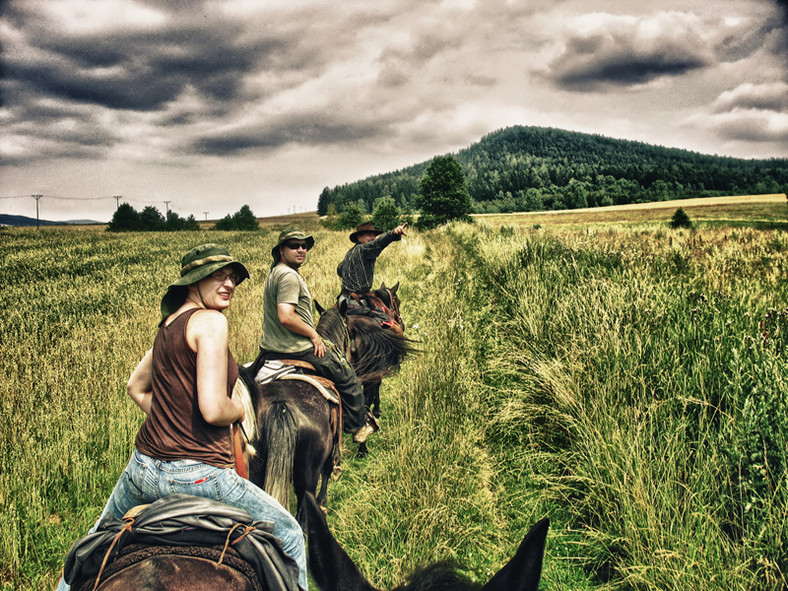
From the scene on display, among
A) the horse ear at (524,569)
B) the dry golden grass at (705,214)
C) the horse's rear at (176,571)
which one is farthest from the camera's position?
the dry golden grass at (705,214)

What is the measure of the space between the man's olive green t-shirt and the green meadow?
142 centimetres

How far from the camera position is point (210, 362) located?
1800 mm

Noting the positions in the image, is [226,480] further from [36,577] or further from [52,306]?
[52,306]

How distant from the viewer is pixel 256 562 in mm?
1594

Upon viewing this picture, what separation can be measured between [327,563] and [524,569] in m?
0.69

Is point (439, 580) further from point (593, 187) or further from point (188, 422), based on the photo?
point (593, 187)

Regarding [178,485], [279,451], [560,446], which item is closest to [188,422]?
[178,485]

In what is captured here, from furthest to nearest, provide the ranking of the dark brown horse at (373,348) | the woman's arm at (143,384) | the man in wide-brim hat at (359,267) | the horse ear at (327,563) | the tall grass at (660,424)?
the man in wide-brim hat at (359,267) < the dark brown horse at (373,348) < the tall grass at (660,424) < the woman's arm at (143,384) < the horse ear at (327,563)

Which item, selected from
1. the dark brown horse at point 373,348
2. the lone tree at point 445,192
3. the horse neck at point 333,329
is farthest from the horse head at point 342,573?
the lone tree at point 445,192

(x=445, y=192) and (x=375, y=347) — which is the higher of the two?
(x=445, y=192)

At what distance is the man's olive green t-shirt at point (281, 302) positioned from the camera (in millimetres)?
3557

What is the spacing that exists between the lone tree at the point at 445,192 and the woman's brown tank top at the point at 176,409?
45196 millimetres

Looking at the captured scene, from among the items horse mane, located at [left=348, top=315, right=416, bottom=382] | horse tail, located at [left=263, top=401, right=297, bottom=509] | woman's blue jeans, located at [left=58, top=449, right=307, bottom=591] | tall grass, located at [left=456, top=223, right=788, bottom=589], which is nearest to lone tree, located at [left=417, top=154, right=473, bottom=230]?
tall grass, located at [left=456, top=223, right=788, bottom=589]

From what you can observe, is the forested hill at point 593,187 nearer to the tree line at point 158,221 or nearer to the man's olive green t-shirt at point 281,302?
the tree line at point 158,221
